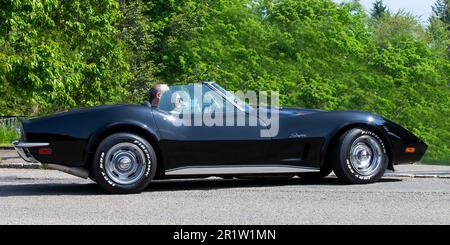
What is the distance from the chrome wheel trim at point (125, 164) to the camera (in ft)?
31.9

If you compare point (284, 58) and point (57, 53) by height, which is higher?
point (284, 58)

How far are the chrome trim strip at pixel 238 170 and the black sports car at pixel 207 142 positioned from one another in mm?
12

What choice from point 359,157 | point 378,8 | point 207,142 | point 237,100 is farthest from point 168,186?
point 378,8

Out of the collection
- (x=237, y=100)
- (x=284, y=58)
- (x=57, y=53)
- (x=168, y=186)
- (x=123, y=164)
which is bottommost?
(x=168, y=186)

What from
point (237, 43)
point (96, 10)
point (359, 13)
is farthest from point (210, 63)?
point (96, 10)

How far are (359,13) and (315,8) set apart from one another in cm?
711

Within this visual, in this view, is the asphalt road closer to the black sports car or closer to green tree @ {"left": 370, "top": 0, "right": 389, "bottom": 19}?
the black sports car

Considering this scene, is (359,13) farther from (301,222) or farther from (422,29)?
(301,222)

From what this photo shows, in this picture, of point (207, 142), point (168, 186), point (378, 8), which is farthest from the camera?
point (378, 8)

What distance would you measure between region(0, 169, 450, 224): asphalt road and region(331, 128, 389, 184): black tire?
19 centimetres

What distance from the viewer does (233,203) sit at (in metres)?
8.90

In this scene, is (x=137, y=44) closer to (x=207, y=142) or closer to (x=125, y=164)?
(x=207, y=142)

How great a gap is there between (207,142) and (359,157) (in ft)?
6.34

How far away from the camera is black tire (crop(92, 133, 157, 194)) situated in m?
9.67
